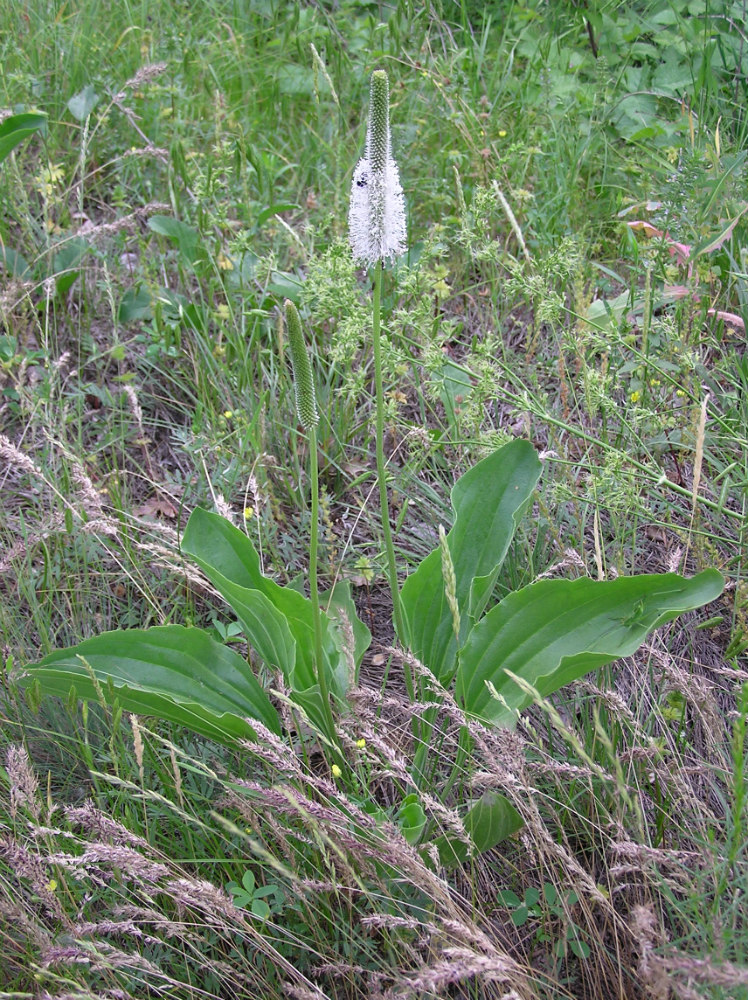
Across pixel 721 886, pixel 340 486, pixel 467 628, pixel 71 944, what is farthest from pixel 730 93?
pixel 71 944

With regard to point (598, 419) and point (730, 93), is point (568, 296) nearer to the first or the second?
point (598, 419)

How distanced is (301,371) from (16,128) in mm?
A: 2292

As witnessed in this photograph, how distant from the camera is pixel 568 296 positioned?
338 cm

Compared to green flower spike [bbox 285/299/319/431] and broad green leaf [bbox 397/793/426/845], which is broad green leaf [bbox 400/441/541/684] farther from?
green flower spike [bbox 285/299/319/431]

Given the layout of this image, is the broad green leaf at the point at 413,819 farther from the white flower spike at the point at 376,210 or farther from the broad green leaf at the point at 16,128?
the broad green leaf at the point at 16,128

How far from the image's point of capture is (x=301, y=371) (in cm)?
159

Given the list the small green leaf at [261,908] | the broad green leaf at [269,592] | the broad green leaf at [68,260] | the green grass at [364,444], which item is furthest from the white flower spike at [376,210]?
the broad green leaf at [68,260]

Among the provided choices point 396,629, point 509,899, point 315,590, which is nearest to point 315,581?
point 315,590

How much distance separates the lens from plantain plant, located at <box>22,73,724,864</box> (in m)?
1.69

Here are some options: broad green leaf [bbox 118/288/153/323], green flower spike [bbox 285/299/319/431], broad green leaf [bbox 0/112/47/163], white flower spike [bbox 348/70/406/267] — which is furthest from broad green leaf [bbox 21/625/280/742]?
broad green leaf [bbox 0/112/47/163]

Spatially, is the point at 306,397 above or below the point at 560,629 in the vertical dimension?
above

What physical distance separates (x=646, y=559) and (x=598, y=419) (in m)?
0.63

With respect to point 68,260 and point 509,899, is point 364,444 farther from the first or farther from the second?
point 509,899

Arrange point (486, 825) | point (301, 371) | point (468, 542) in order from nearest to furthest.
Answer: point (301, 371), point (486, 825), point (468, 542)
